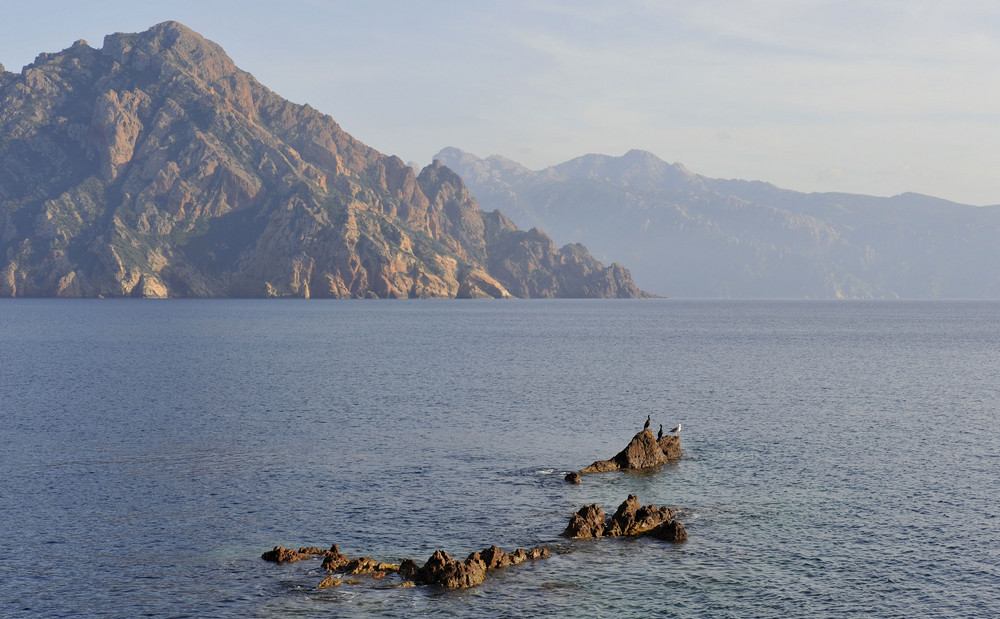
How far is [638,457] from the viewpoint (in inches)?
2643

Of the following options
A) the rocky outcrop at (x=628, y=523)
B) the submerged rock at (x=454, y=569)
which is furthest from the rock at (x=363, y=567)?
the rocky outcrop at (x=628, y=523)

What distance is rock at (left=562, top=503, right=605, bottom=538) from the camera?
160 feet

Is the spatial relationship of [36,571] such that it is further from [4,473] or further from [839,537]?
[839,537]

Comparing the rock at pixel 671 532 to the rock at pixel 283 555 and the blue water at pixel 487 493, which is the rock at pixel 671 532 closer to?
the blue water at pixel 487 493

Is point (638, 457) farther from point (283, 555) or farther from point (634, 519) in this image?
point (283, 555)

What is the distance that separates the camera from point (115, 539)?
47.5 m

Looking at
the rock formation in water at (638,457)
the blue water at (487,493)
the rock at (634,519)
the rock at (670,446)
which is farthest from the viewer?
the rock at (670,446)

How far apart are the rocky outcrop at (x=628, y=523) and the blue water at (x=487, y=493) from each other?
1047mm

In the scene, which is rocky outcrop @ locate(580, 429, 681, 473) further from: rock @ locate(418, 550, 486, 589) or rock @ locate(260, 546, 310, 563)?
rock @ locate(260, 546, 310, 563)

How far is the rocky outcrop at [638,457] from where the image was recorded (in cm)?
6600

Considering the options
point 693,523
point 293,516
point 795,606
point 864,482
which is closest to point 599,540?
point 693,523

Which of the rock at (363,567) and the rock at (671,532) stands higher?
the rock at (671,532)

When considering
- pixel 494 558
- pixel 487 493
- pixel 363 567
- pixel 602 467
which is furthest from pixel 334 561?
pixel 602 467

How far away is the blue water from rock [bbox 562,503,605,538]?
1108 millimetres
